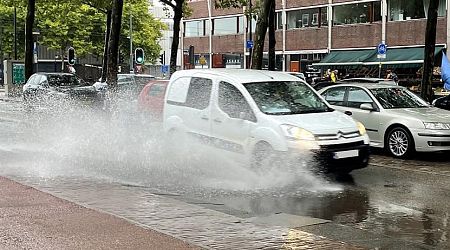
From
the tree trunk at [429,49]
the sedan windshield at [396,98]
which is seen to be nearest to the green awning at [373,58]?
the tree trunk at [429,49]

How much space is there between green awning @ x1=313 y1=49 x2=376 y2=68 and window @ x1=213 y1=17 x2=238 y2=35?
40.2 ft

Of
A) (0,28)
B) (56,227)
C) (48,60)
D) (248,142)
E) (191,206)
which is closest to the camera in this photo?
(56,227)

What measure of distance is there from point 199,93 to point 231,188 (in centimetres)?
242

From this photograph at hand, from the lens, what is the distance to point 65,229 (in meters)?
6.43

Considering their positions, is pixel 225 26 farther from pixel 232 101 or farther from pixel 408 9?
pixel 232 101

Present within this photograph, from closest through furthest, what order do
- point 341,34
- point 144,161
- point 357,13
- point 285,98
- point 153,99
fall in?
1. point 285,98
2. point 144,161
3. point 153,99
4. point 357,13
5. point 341,34

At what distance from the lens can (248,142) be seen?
971cm

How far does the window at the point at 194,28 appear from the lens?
5906cm

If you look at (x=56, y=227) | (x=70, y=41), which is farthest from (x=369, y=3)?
(x=56, y=227)

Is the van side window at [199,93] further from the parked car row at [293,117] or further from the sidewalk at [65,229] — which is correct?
the sidewalk at [65,229]

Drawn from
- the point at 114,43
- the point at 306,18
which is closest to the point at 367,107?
the point at 114,43

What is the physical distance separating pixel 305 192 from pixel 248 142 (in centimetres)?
127

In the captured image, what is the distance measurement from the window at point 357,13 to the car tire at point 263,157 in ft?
115

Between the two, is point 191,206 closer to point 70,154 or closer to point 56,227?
point 56,227
